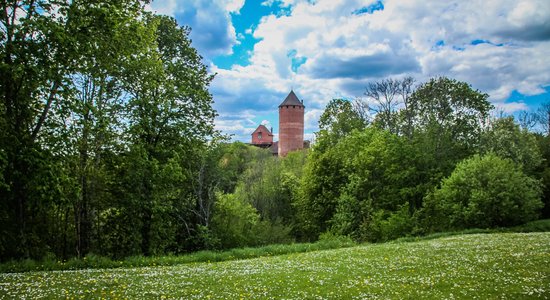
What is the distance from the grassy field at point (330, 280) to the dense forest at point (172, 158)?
430 centimetres

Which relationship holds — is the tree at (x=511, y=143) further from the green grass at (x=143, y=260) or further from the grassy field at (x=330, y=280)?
the grassy field at (x=330, y=280)

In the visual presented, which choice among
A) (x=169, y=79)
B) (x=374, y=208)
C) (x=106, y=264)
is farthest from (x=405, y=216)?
(x=106, y=264)

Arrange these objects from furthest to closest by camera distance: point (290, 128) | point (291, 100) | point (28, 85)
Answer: point (291, 100)
point (290, 128)
point (28, 85)

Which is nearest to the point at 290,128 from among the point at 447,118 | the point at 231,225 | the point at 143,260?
the point at 447,118

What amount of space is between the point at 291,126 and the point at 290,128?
0.65m

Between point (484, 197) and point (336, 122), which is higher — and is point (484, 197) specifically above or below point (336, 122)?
below

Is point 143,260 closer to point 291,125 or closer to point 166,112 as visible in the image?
point 166,112

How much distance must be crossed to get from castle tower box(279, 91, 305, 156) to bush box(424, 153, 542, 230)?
7146cm

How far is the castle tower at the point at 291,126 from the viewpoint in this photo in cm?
10962

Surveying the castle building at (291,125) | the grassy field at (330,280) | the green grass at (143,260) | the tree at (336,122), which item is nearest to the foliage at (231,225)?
the green grass at (143,260)

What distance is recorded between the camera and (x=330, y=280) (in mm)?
12914

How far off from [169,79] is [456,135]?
3645 centimetres

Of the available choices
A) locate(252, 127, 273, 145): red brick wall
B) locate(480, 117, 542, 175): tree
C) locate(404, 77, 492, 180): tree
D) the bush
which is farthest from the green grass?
locate(252, 127, 273, 145): red brick wall

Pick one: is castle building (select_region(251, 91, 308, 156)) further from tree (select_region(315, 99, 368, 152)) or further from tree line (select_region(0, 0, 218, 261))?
tree line (select_region(0, 0, 218, 261))
